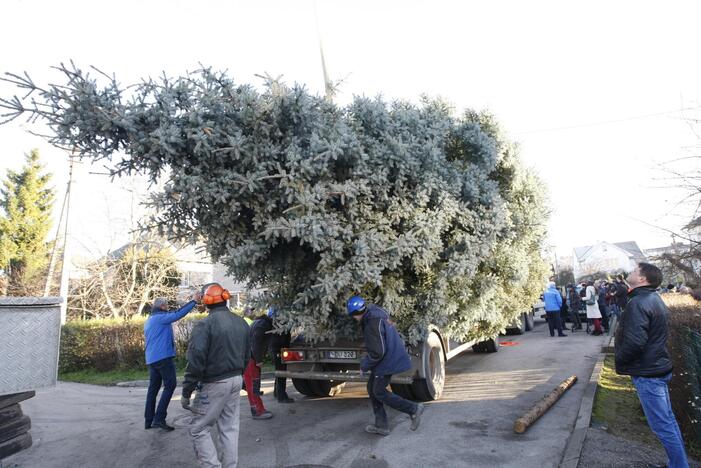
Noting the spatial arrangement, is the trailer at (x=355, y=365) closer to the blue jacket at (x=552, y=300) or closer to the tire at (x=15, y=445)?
the tire at (x=15, y=445)

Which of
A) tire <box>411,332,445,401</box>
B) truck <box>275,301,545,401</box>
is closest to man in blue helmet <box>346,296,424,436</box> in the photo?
truck <box>275,301,545,401</box>

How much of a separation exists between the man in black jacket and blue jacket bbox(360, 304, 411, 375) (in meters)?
2.31

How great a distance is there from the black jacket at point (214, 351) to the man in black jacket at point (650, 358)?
3.44 meters

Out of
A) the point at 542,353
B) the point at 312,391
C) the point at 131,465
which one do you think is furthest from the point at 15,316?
the point at 542,353

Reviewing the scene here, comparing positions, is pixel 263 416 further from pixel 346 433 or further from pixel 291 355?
pixel 346 433

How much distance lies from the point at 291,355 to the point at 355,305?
73.3 inches

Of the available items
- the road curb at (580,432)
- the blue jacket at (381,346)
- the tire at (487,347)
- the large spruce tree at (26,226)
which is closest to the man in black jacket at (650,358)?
the road curb at (580,432)

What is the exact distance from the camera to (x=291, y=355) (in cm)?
662

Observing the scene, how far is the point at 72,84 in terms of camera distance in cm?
457

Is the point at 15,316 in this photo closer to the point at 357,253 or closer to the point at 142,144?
the point at 142,144

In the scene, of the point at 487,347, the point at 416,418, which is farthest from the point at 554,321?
the point at 416,418

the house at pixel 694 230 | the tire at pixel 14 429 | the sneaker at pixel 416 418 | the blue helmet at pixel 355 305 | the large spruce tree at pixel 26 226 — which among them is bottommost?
the sneaker at pixel 416 418

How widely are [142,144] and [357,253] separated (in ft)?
8.63

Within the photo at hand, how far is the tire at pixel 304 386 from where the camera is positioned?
23.9ft
